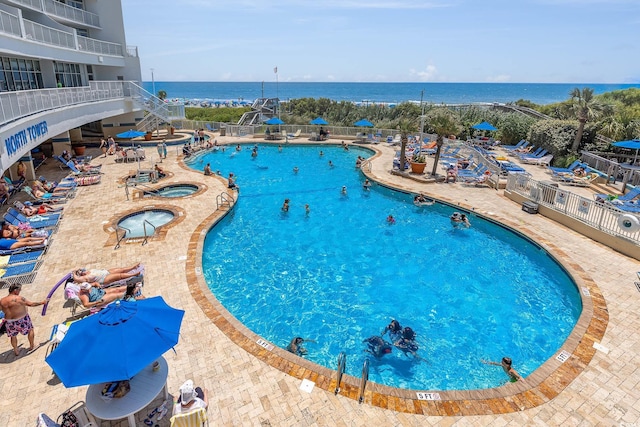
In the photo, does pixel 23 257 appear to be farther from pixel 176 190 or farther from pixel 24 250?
pixel 176 190

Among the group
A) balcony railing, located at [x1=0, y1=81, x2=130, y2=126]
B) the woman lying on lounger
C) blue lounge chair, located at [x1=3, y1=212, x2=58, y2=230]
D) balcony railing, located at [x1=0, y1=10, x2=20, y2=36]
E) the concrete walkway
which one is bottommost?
the concrete walkway

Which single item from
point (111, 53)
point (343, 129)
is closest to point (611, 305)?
point (343, 129)

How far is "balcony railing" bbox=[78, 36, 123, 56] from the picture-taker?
80.2 feet

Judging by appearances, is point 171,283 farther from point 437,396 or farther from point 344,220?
point 344,220

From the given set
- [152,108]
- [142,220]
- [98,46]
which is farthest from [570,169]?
[98,46]

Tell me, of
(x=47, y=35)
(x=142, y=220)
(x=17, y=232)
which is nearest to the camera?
(x=17, y=232)

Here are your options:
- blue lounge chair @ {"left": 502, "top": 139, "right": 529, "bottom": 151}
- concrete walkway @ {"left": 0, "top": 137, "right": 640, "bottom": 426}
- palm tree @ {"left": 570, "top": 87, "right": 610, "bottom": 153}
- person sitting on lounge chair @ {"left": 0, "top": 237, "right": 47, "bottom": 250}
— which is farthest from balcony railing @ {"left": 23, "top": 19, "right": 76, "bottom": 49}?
blue lounge chair @ {"left": 502, "top": 139, "right": 529, "bottom": 151}

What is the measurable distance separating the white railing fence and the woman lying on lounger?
15.1 metres

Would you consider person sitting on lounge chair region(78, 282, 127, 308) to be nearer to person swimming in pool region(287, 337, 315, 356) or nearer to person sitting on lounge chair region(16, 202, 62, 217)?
person swimming in pool region(287, 337, 315, 356)

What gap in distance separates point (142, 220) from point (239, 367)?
31.4 ft

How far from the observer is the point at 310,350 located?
331 inches

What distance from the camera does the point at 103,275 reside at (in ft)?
30.6

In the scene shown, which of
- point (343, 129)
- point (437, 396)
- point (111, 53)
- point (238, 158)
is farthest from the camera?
point (343, 129)

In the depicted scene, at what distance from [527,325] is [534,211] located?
7.85 meters
